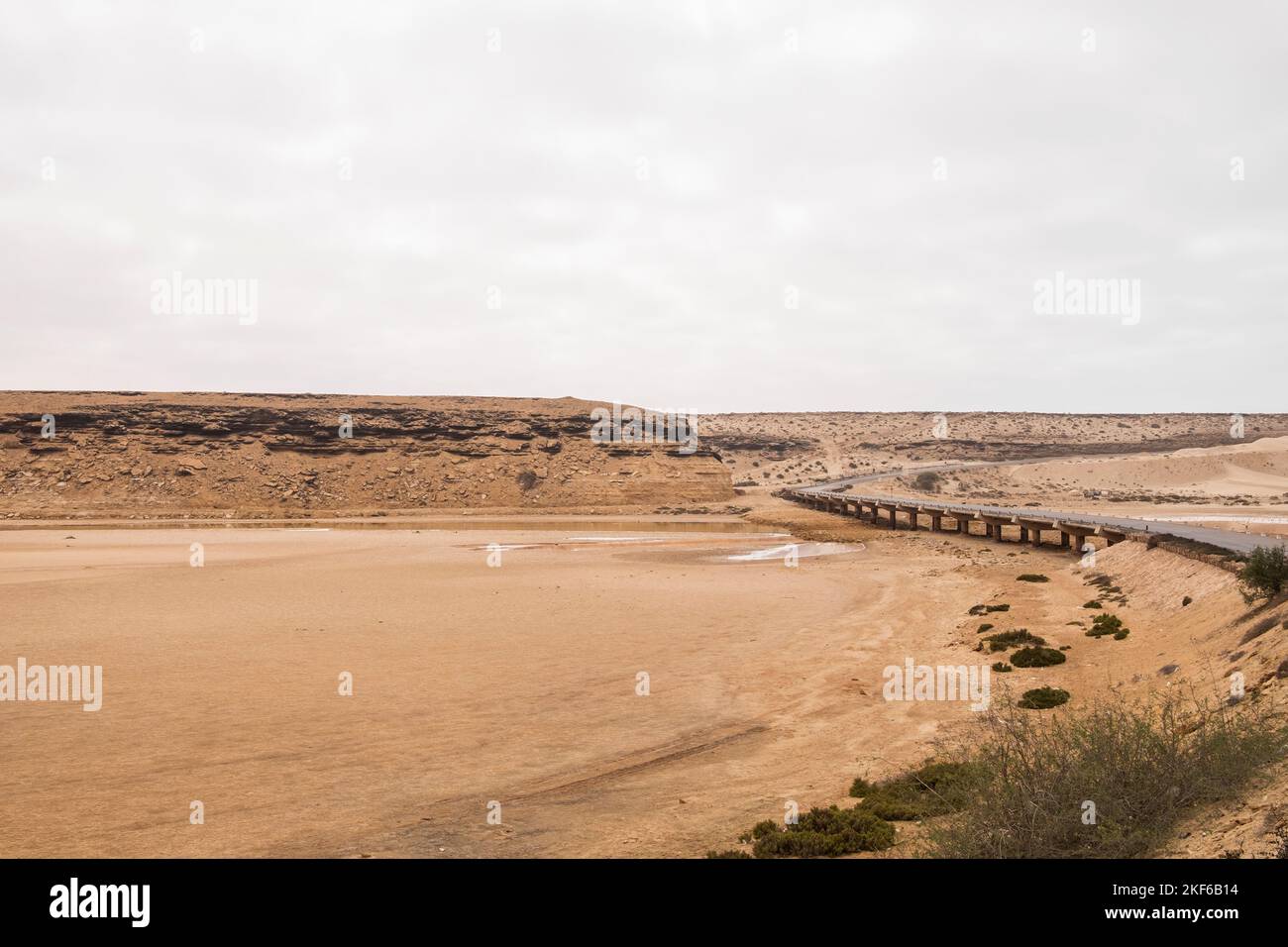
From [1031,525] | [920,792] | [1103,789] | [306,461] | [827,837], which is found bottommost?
[920,792]

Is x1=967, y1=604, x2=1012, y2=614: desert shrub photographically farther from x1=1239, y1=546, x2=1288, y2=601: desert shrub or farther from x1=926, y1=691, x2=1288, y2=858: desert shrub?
x1=926, y1=691, x2=1288, y2=858: desert shrub

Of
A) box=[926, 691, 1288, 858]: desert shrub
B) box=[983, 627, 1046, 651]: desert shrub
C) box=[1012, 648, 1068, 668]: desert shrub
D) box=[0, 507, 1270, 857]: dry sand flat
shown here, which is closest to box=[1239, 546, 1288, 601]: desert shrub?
box=[0, 507, 1270, 857]: dry sand flat

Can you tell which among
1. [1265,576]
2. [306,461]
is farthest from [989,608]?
[306,461]

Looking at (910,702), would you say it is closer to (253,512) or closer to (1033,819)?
(1033,819)

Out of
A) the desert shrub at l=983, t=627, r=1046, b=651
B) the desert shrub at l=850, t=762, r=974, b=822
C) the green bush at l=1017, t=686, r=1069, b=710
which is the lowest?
the desert shrub at l=983, t=627, r=1046, b=651

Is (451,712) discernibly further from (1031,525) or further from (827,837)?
(1031,525)

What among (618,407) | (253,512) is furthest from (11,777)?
(618,407)

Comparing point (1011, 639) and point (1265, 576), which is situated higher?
point (1265, 576)
